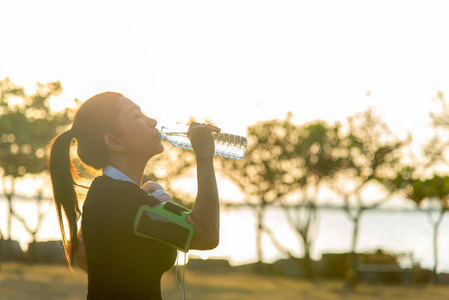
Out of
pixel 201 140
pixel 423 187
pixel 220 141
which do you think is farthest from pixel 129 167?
pixel 423 187

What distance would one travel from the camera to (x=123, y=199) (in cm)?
252

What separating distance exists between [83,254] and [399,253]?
3035 cm

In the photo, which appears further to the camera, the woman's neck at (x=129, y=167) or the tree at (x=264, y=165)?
the tree at (x=264, y=165)

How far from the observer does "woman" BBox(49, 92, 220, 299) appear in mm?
2490

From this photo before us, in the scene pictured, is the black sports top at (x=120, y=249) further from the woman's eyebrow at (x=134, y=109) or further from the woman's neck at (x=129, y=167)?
the woman's eyebrow at (x=134, y=109)

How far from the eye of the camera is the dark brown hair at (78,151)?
280 centimetres

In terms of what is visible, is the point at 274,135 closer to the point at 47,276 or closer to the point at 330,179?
the point at 330,179

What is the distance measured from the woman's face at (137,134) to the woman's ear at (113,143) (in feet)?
0.06

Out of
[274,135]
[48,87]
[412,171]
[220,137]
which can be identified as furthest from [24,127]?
[220,137]

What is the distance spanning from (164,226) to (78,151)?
0.69 meters

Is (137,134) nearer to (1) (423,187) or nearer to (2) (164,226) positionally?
(2) (164,226)

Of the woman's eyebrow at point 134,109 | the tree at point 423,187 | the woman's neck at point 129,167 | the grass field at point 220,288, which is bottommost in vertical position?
the grass field at point 220,288

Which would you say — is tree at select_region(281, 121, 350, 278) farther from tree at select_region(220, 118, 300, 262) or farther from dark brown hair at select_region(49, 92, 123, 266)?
dark brown hair at select_region(49, 92, 123, 266)

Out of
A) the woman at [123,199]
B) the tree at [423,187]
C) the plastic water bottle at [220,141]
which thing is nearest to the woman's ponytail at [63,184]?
the woman at [123,199]
